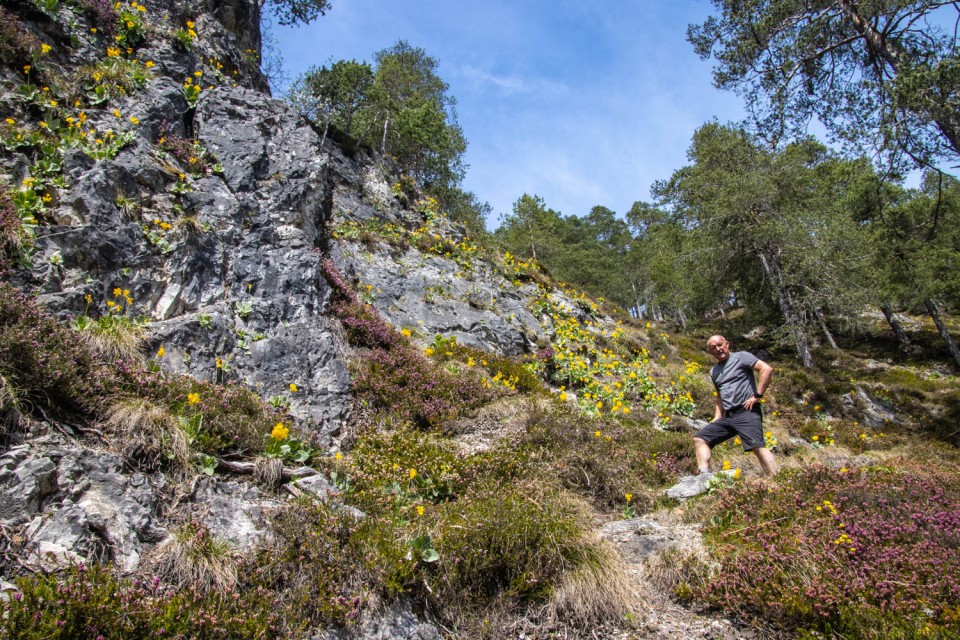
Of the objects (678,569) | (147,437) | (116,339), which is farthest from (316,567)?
(116,339)

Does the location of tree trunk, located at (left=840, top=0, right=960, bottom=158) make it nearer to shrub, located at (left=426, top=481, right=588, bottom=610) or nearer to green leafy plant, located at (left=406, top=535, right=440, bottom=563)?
shrub, located at (left=426, top=481, right=588, bottom=610)

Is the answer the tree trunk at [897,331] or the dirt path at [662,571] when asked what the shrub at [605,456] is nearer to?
the dirt path at [662,571]

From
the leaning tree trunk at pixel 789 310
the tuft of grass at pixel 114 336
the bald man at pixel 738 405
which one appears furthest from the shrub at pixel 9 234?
the leaning tree trunk at pixel 789 310

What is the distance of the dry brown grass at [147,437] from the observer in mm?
3598

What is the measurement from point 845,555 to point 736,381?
8.98 ft

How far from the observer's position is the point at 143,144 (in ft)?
24.2

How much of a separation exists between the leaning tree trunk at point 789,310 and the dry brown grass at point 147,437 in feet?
60.5

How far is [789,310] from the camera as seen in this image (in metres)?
17.8

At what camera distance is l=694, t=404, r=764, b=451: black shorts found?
553cm

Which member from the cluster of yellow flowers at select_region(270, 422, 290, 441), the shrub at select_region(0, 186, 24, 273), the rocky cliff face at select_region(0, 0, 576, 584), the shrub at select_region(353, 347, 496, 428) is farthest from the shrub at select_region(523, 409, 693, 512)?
the shrub at select_region(0, 186, 24, 273)

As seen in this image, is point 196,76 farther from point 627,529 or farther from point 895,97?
point 895,97

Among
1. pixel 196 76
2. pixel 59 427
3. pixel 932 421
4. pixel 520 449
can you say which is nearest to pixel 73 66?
pixel 196 76

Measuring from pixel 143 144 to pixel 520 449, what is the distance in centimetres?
761

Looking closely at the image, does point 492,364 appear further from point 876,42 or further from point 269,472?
point 876,42
